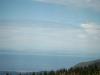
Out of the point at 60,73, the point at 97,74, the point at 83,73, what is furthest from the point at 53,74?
the point at 97,74

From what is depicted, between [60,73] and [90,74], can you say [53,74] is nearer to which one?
[60,73]

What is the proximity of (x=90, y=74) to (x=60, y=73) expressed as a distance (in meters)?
16.8

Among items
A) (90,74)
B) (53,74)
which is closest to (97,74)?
(90,74)

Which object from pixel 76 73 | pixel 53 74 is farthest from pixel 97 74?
pixel 53 74

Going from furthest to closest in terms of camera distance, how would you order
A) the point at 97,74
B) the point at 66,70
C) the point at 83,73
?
the point at 66,70
the point at 83,73
the point at 97,74

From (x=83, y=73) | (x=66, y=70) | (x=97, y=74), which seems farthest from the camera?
(x=66, y=70)

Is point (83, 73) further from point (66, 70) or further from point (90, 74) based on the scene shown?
point (66, 70)

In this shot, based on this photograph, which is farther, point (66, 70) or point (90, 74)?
point (66, 70)

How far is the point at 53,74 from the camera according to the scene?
129875 mm

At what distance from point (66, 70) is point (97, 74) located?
2526 cm

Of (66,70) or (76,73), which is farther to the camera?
(66,70)

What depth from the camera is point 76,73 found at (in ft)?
413

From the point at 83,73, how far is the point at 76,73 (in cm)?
465

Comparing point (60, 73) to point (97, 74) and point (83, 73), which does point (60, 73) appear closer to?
point (83, 73)
